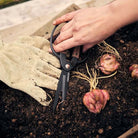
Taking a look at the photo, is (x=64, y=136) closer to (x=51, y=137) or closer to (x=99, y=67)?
(x=51, y=137)

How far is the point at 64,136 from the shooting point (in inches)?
36.8

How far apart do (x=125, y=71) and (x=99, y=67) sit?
19 cm

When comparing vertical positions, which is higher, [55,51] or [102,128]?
[55,51]

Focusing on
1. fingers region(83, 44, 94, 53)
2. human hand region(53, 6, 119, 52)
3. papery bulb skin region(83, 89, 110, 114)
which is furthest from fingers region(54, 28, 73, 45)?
papery bulb skin region(83, 89, 110, 114)

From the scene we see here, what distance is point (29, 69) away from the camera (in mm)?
1008

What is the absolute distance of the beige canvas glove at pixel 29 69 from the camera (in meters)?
0.97

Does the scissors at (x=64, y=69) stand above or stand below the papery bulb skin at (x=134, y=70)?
above

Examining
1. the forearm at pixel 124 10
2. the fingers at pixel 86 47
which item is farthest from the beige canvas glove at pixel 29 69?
the forearm at pixel 124 10

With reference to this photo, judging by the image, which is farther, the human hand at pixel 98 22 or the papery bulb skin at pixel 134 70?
the papery bulb skin at pixel 134 70

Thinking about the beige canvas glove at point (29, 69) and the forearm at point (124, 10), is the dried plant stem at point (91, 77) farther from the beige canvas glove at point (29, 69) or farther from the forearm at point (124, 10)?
the forearm at point (124, 10)

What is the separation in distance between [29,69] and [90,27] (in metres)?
0.42

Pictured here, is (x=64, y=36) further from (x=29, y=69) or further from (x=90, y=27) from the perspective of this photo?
(x=29, y=69)

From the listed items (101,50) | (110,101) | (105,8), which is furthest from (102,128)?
(105,8)

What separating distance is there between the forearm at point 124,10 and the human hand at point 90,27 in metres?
0.02
